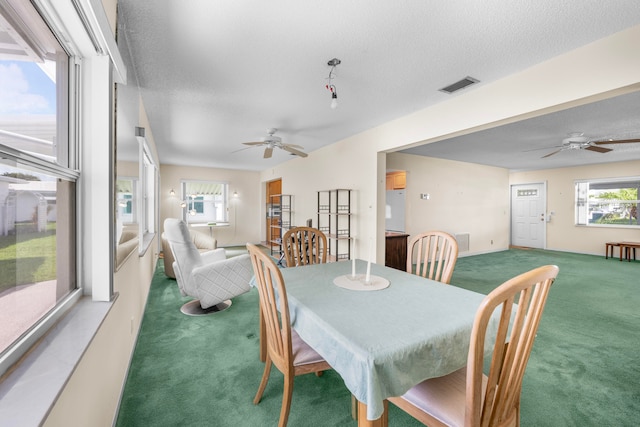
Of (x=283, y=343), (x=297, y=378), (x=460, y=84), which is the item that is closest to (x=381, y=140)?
(x=460, y=84)

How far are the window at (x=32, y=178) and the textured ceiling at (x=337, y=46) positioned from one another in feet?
3.40

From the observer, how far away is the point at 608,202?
727 cm

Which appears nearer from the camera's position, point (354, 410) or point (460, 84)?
point (354, 410)

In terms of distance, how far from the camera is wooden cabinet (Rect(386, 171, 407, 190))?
21.0ft

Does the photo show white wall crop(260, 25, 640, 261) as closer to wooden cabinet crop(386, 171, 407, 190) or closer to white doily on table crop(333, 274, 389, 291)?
wooden cabinet crop(386, 171, 407, 190)

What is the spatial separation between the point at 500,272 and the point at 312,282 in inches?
198

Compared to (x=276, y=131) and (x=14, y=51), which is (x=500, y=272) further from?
(x=14, y=51)

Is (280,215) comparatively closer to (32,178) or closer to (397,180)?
(397,180)

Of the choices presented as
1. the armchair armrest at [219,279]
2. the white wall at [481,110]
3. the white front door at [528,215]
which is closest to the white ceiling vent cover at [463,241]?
the white front door at [528,215]

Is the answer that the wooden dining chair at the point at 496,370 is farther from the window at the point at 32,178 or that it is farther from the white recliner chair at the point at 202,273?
the white recliner chair at the point at 202,273

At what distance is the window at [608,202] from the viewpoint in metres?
6.96

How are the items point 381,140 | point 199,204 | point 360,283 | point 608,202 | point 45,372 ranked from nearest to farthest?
point 45,372 < point 360,283 < point 381,140 < point 608,202 < point 199,204

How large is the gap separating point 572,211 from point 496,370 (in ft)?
30.6

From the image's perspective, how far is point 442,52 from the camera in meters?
2.27
